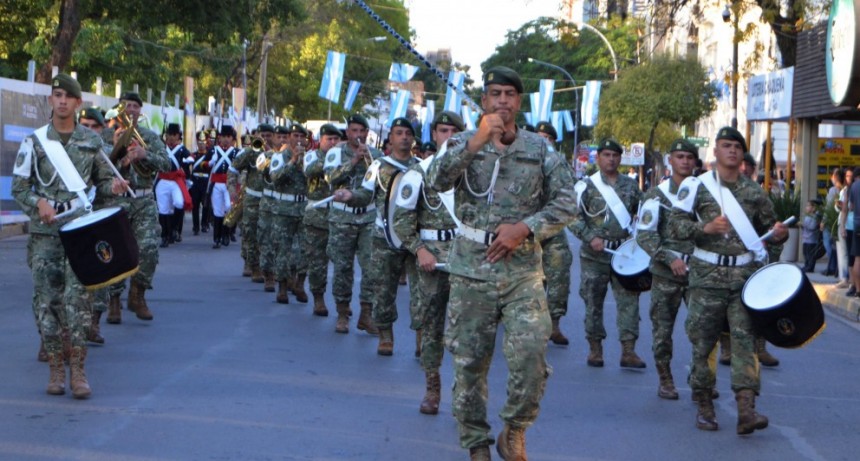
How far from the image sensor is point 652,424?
29.0 feet

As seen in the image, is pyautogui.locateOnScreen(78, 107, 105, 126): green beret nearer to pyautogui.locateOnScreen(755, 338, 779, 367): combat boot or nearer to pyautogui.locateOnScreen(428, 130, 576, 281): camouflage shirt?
pyautogui.locateOnScreen(428, 130, 576, 281): camouflage shirt

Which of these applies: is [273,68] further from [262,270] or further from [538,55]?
[262,270]

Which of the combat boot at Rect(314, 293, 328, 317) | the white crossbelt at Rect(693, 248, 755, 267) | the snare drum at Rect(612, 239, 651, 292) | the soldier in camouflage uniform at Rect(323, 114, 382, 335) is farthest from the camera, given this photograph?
the combat boot at Rect(314, 293, 328, 317)

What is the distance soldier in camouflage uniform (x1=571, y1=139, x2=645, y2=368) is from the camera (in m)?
11.4

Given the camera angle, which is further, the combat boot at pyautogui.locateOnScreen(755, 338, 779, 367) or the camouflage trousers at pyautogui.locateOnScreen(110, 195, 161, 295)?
the camouflage trousers at pyautogui.locateOnScreen(110, 195, 161, 295)

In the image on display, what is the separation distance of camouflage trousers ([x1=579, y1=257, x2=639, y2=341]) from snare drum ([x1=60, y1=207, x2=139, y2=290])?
416 centimetres

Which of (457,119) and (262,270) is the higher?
(457,119)

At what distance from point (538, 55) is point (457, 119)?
7822 cm

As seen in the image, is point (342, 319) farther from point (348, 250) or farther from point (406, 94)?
point (406, 94)

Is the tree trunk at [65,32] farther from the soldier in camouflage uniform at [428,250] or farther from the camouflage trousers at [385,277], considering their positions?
the soldier in camouflage uniform at [428,250]

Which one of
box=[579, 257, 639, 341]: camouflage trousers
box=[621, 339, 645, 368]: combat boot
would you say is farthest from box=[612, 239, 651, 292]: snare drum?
box=[621, 339, 645, 368]: combat boot

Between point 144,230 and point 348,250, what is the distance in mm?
1903

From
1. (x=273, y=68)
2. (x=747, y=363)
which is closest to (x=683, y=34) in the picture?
(x=273, y=68)

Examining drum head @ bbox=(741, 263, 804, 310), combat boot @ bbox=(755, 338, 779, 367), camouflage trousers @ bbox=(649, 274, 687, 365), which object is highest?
drum head @ bbox=(741, 263, 804, 310)
